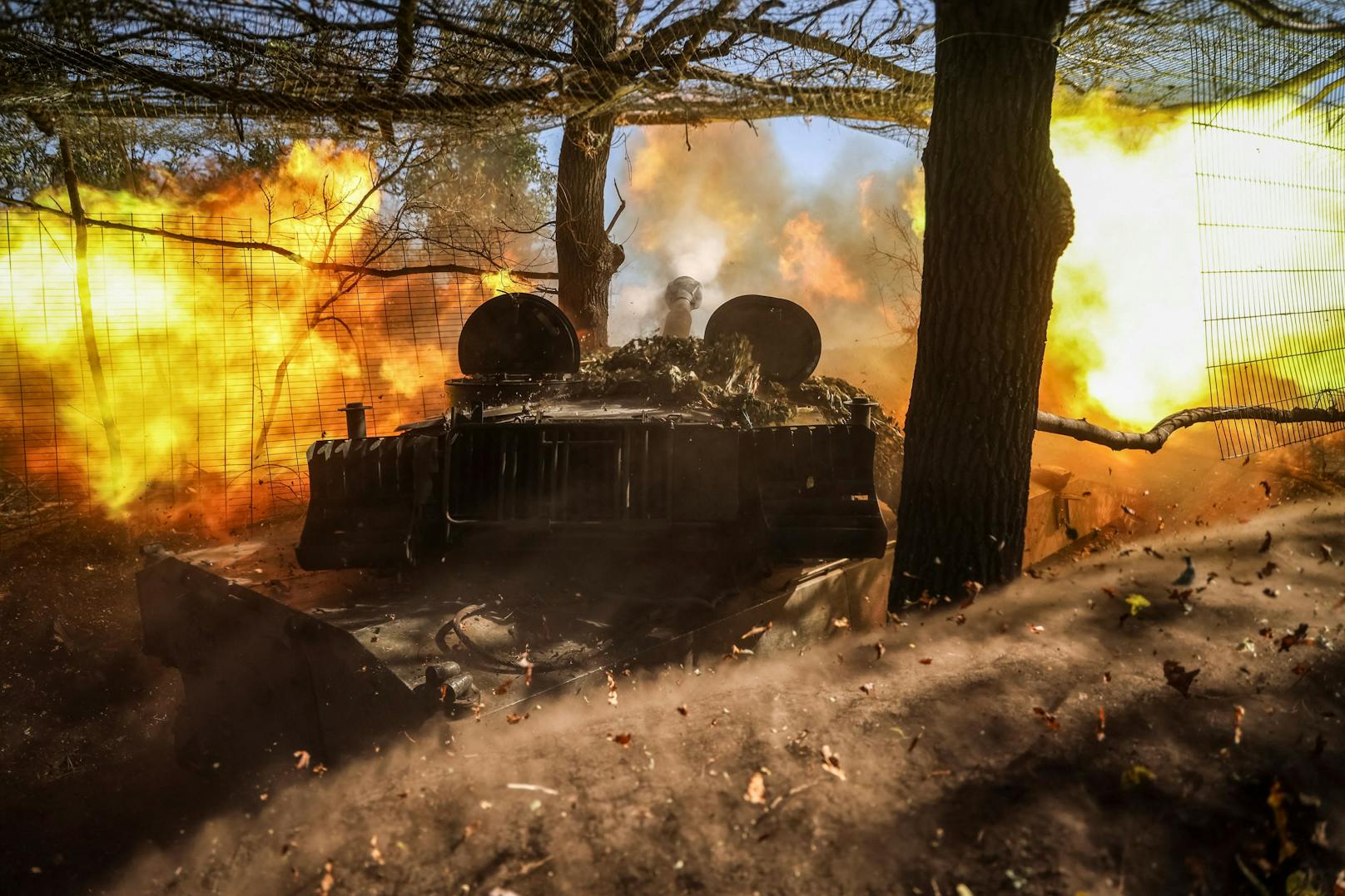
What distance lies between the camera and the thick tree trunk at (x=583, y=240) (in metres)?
10.9

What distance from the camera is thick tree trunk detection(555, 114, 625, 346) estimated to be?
35.8ft

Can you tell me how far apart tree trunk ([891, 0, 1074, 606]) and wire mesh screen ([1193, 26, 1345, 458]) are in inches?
103

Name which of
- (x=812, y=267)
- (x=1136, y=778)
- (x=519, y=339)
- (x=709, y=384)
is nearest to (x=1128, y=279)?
(x=709, y=384)

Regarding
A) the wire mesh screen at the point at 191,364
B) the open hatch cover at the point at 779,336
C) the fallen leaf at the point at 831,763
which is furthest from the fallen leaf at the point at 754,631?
the wire mesh screen at the point at 191,364

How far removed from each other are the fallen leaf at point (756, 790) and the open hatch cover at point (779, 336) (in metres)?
4.82

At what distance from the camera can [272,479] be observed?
1052 centimetres

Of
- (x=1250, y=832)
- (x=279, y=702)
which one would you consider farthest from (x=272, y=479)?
(x=1250, y=832)

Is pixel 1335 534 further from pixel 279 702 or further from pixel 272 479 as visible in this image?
pixel 272 479

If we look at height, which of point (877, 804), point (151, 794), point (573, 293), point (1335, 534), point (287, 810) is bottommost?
point (151, 794)

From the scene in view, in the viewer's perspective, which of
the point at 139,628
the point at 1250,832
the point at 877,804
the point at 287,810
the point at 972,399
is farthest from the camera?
the point at 139,628

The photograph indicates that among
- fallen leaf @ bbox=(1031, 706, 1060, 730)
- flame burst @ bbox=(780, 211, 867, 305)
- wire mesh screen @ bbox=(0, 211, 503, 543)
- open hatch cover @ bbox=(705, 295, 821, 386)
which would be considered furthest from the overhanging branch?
flame burst @ bbox=(780, 211, 867, 305)

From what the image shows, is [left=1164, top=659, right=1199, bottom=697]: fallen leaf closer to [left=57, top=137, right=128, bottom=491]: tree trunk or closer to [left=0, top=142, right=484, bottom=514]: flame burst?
→ [left=0, top=142, right=484, bottom=514]: flame burst

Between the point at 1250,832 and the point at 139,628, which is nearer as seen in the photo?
the point at 1250,832

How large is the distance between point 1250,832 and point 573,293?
9610 millimetres
